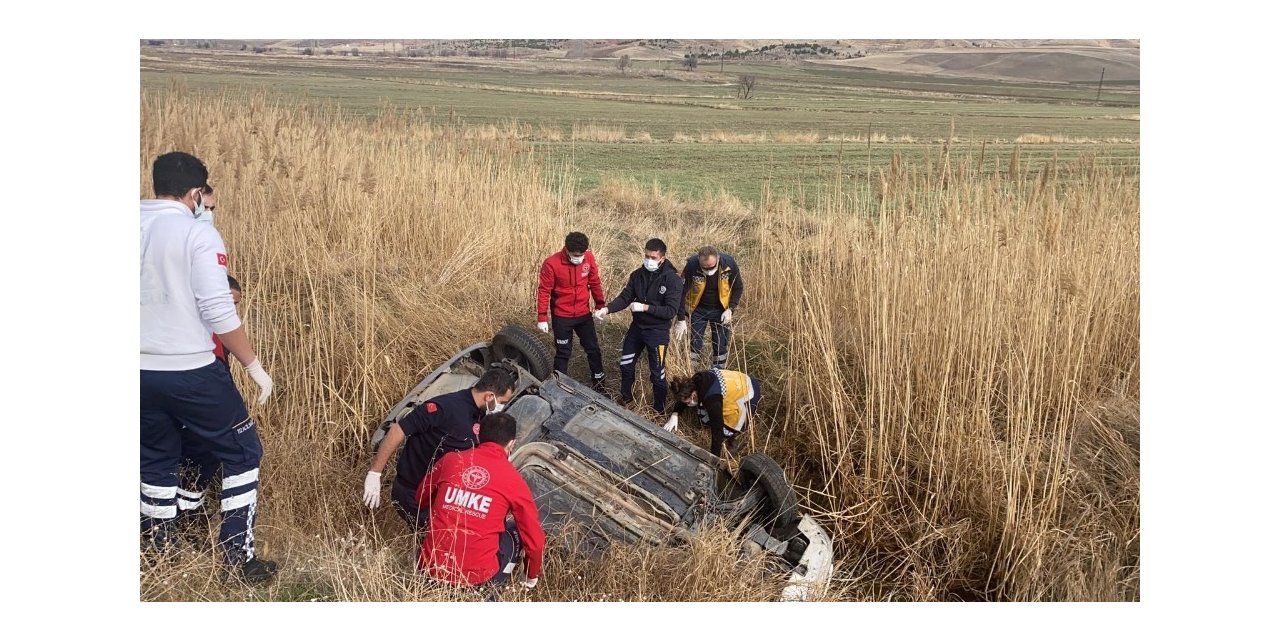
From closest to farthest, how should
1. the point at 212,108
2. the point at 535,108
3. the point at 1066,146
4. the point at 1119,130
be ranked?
the point at 1119,130 < the point at 1066,146 < the point at 212,108 < the point at 535,108

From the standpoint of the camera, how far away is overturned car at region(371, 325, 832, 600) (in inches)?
179

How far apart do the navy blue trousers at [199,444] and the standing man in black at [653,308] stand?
2.77m

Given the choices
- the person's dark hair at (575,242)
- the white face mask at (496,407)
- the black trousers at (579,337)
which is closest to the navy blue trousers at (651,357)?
the black trousers at (579,337)

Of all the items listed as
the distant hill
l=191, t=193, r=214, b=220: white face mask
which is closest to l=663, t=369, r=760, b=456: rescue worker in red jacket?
the distant hill

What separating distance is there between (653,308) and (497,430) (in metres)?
2.55

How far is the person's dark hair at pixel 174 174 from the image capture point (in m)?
4.09

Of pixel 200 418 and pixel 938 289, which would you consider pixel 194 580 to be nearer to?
pixel 200 418

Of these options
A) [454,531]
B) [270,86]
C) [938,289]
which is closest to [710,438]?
[938,289]

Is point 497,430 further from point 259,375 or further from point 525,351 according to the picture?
point 525,351

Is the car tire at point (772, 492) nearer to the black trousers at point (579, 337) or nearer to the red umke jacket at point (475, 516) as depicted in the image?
the red umke jacket at point (475, 516)

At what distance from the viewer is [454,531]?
391 cm

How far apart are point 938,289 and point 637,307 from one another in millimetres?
2203

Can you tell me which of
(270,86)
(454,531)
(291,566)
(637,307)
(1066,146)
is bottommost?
(291,566)

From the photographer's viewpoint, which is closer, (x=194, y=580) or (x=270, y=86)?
(x=194, y=580)
